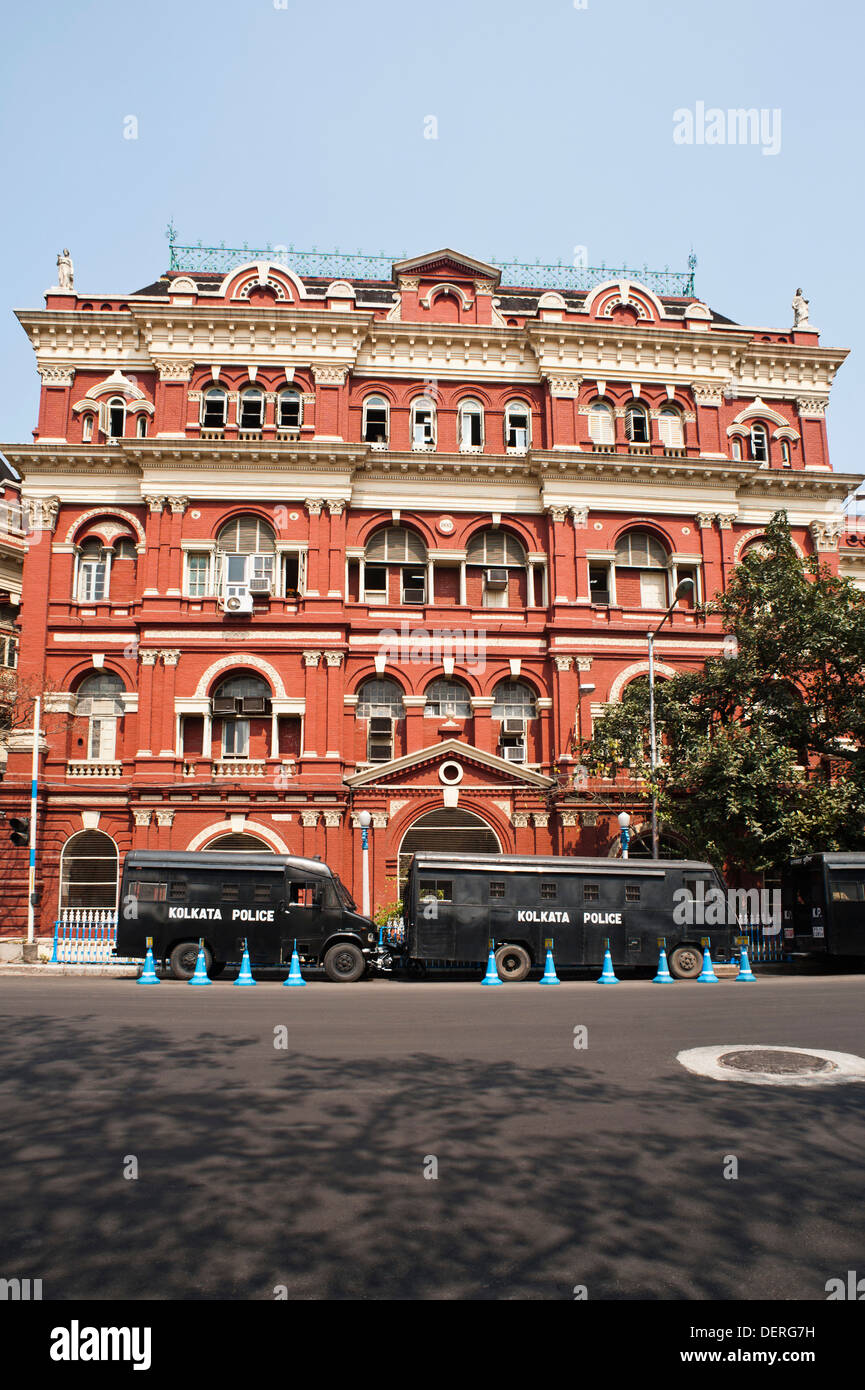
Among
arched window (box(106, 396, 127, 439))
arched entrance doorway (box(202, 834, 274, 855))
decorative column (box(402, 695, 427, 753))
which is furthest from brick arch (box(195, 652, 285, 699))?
arched window (box(106, 396, 127, 439))

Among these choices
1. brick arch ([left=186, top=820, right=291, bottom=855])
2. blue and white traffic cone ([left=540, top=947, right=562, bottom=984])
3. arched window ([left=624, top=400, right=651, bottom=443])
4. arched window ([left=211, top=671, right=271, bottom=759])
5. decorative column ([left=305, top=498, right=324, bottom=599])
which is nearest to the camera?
blue and white traffic cone ([left=540, top=947, right=562, bottom=984])

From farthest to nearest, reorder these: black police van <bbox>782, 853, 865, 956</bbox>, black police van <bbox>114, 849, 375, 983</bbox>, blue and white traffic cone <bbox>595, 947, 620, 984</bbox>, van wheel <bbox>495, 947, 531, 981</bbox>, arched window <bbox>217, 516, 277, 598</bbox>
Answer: arched window <bbox>217, 516, 277, 598</bbox> → black police van <bbox>782, 853, 865, 956</bbox> → van wheel <bbox>495, 947, 531, 981</bbox> → blue and white traffic cone <bbox>595, 947, 620, 984</bbox> → black police van <bbox>114, 849, 375, 983</bbox>

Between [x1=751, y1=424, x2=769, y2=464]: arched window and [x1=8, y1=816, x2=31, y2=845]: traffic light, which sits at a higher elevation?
[x1=751, y1=424, x2=769, y2=464]: arched window

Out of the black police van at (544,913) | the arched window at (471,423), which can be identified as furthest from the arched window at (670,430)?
the black police van at (544,913)

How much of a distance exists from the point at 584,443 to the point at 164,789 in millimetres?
18252

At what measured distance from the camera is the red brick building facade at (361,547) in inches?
1250

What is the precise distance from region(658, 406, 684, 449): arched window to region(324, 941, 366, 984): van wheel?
72.5 ft

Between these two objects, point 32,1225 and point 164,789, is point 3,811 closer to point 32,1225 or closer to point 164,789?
point 164,789

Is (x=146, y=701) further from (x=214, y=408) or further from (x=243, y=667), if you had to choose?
(x=214, y=408)

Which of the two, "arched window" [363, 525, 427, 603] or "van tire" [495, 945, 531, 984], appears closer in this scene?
"van tire" [495, 945, 531, 984]

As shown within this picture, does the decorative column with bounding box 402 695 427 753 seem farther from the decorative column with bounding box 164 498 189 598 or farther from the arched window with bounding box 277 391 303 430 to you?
the arched window with bounding box 277 391 303 430

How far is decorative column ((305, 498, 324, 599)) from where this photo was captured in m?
32.8

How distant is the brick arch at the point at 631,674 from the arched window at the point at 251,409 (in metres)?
14.8

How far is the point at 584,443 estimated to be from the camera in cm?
3484
